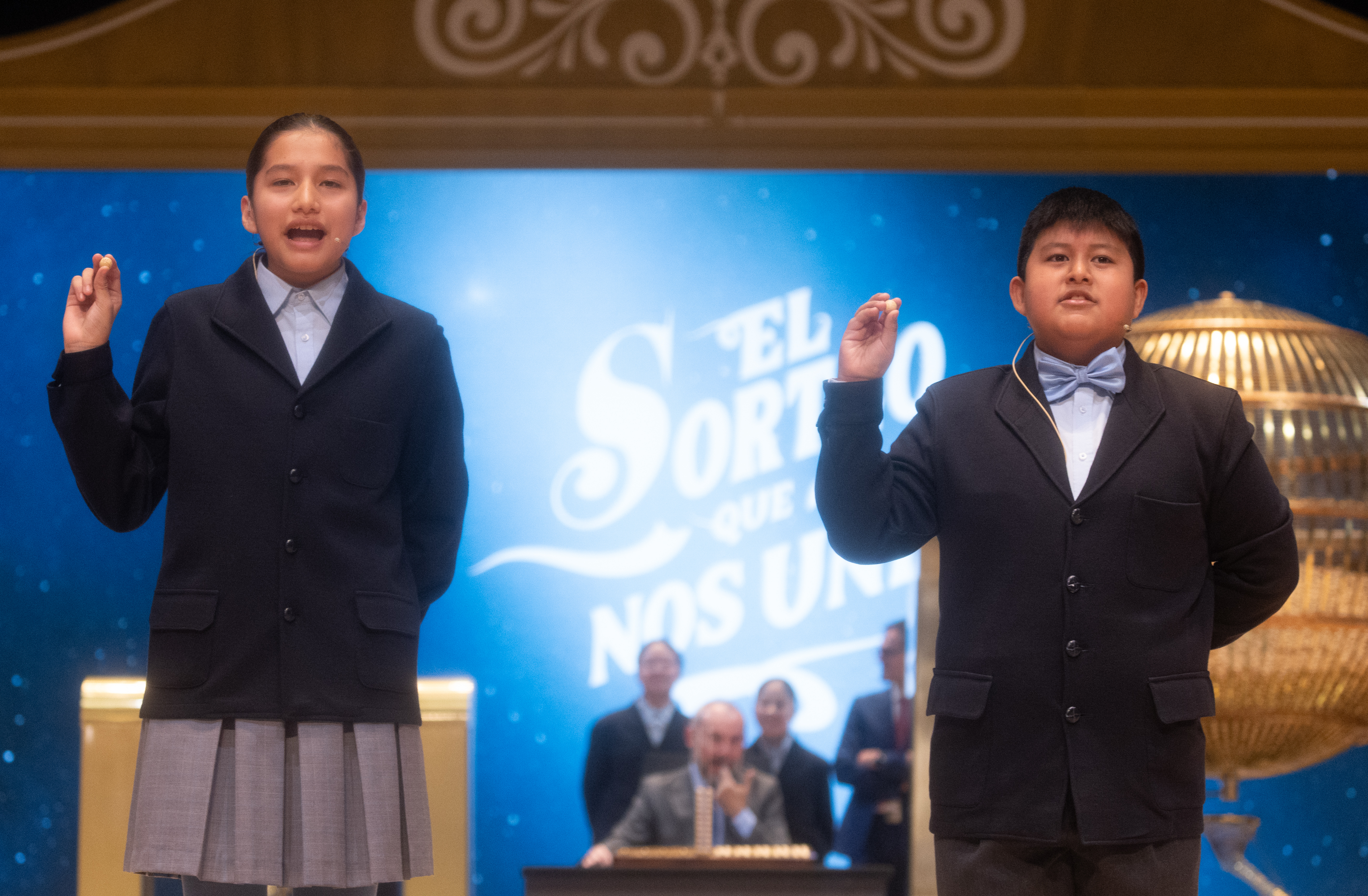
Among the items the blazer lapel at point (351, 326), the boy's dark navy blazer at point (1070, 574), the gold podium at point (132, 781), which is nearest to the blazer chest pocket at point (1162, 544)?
the boy's dark navy blazer at point (1070, 574)

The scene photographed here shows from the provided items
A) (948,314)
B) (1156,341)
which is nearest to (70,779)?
(948,314)

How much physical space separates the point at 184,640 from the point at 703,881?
195cm

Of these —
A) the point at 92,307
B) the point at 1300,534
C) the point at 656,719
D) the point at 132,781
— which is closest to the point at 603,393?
the point at 656,719

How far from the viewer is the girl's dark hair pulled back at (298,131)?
6.59ft

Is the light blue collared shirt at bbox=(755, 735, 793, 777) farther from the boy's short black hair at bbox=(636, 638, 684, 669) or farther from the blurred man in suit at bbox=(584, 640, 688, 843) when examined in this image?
the boy's short black hair at bbox=(636, 638, 684, 669)

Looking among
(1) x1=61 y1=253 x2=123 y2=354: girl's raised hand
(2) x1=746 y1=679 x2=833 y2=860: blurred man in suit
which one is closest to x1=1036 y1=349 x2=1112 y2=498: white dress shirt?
(1) x1=61 y1=253 x2=123 y2=354: girl's raised hand

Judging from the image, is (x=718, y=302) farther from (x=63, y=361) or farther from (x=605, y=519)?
(x=63, y=361)

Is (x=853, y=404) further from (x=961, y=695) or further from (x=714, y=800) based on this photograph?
(x=714, y=800)

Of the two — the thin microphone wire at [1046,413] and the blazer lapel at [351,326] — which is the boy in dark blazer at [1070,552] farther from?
the blazer lapel at [351,326]

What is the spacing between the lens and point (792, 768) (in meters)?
4.91

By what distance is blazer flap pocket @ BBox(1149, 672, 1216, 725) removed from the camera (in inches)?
69.2

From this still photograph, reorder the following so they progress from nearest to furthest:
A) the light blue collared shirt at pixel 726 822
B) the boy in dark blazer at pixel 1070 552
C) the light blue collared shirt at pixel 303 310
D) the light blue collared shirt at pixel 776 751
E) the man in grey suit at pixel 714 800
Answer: the boy in dark blazer at pixel 1070 552 → the light blue collared shirt at pixel 303 310 → the light blue collared shirt at pixel 726 822 → the man in grey suit at pixel 714 800 → the light blue collared shirt at pixel 776 751

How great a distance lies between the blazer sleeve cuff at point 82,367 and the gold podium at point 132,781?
1.72 m

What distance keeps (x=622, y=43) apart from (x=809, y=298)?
1.24 m
